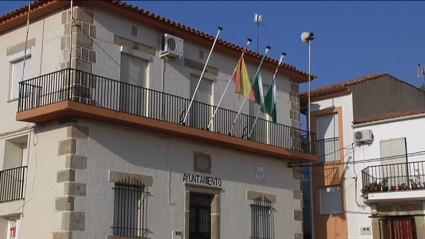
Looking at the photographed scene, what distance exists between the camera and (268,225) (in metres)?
19.3

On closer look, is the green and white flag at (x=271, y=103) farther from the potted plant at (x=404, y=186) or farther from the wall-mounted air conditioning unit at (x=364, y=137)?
the potted plant at (x=404, y=186)

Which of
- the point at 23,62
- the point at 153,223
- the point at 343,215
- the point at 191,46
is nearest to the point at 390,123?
the point at 343,215

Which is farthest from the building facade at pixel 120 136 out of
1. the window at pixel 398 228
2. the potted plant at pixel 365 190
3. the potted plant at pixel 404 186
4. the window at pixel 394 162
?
the potted plant at pixel 404 186

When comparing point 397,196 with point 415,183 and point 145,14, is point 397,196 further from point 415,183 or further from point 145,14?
point 145,14

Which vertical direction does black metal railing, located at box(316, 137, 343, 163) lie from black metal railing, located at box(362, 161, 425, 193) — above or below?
above

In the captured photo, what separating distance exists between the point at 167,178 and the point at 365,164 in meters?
7.66

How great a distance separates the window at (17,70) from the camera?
16.4 m

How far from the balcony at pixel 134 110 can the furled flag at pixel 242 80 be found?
37.1 inches

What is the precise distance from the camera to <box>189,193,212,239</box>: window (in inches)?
679

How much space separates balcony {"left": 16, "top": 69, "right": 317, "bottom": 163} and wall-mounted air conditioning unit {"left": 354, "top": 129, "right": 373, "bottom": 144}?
234 centimetres

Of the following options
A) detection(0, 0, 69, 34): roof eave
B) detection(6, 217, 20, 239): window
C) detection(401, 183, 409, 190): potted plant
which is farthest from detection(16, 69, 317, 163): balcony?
detection(401, 183, 409, 190): potted plant

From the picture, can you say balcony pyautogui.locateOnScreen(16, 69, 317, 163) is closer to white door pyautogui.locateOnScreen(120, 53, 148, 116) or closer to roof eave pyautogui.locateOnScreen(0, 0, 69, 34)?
white door pyautogui.locateOnScreen(120, 53, 148, 116)

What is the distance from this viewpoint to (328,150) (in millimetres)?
22391

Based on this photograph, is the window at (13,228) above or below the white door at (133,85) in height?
below
